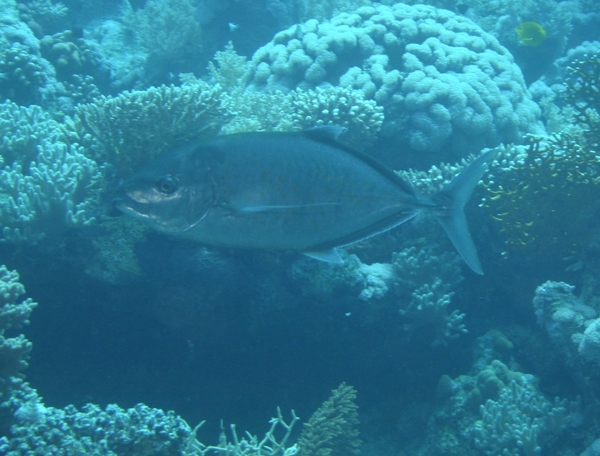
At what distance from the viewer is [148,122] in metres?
4.38

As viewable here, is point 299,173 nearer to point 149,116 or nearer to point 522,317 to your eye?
point 149,116

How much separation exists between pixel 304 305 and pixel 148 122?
249 cm

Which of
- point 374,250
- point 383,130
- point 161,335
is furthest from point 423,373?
point 383,130

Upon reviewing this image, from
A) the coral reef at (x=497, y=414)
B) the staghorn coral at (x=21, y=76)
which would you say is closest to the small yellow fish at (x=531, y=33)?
the coral reef at (x=497, y=414)

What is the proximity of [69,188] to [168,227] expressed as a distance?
2414 mm

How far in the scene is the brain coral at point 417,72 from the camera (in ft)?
22.2

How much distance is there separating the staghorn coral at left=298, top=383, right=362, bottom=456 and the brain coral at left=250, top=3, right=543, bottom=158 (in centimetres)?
398

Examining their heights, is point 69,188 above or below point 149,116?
below

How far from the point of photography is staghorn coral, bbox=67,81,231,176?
4293mm

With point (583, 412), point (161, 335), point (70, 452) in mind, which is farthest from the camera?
point (583, 412)

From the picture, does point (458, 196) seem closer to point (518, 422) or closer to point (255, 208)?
point (255, 208)

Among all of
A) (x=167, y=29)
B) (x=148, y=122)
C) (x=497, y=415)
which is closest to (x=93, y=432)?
(x=148, y=122)

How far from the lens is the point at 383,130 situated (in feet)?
21.9

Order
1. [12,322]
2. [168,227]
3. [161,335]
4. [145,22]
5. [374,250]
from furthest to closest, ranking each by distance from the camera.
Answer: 1. [145,22]
2. [374,250]
3. [161,335]
4. [12,322]
5. [168,227]
